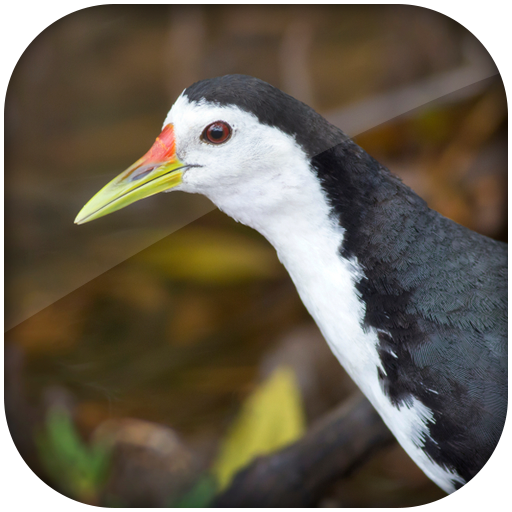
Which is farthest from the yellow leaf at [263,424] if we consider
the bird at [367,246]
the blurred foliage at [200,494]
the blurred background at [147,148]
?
the bird at [367,246]

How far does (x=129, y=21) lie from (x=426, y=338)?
29.5 inches

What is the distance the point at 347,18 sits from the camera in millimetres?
876

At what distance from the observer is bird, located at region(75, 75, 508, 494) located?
869 millimetres

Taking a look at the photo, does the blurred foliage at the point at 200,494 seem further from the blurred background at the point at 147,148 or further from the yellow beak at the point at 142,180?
the yellow beak at the point at 142,180

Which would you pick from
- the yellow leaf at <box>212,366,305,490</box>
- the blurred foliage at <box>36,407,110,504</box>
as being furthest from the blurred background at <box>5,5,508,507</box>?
the yellow leaf at <box>212,366,305,490</box>

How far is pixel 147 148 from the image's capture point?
0.94 meters

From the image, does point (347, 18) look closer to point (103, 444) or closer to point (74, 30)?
point (74, 30)

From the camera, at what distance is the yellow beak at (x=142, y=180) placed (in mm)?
873

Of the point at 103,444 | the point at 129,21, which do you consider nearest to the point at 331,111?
the point at 129,21

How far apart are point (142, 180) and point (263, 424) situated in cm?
68

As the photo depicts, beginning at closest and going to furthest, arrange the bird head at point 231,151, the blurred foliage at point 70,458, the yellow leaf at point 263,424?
1. the bird head at point 231,151
2. the blurred foliage at point 70,458
3. the yellow leaf at point 263,424

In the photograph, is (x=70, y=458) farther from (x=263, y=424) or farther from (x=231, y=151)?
(x=231, y=151)

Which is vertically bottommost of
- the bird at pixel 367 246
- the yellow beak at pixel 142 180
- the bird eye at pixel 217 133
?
the bird at pixel 367 246

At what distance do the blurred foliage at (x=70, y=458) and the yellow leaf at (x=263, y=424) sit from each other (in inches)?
10.4
